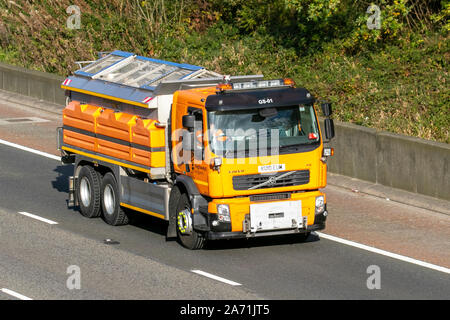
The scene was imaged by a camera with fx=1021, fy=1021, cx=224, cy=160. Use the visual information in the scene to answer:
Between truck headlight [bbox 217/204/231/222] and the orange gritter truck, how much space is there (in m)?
0.02

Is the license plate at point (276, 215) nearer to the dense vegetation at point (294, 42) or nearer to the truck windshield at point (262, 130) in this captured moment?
the truck windshield at point (262, 130)

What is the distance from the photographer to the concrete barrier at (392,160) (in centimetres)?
1955

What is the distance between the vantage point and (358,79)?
2391 cm

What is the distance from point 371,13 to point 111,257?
469 inches

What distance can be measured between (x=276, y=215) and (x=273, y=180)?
54 cm

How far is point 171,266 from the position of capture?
1541cm

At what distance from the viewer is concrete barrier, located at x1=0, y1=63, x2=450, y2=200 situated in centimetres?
1955

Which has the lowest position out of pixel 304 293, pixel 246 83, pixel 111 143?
pixel 304 293

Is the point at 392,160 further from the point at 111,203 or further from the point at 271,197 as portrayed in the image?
the point at 111,203

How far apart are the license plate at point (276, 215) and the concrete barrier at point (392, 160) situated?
462 centimetres

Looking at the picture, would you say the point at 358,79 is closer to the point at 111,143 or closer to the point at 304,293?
the point at 111,143

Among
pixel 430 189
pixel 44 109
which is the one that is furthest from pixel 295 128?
pixel 44 109

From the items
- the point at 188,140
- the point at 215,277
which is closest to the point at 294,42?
the point at 188,140

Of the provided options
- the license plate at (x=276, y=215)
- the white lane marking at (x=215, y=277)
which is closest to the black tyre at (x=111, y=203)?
the license plate at (x=276, y=215)
